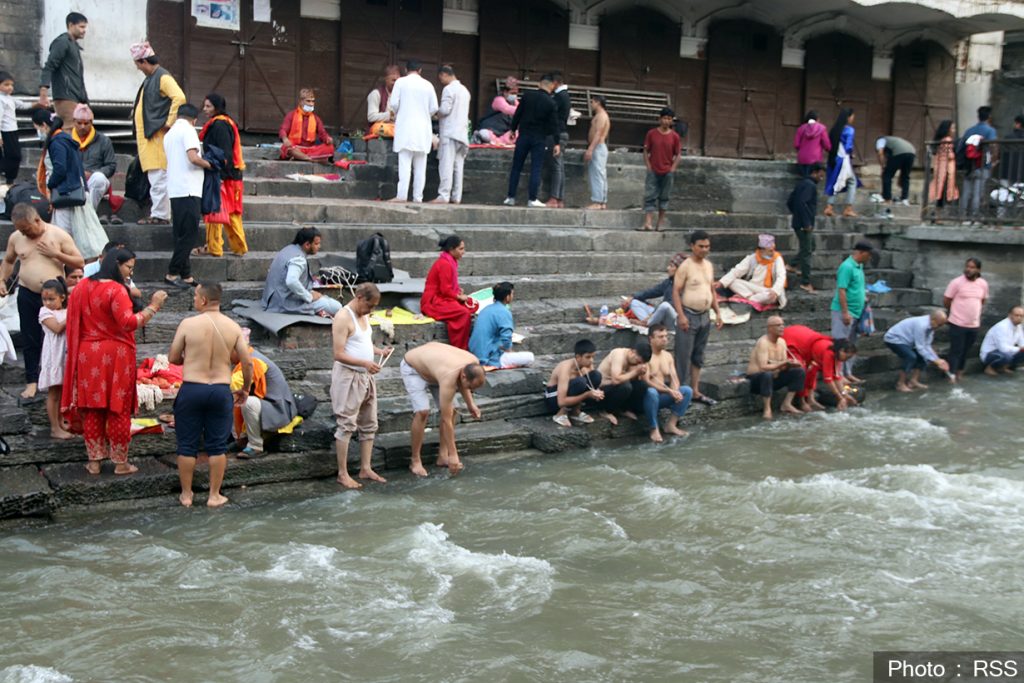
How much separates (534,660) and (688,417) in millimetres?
5245

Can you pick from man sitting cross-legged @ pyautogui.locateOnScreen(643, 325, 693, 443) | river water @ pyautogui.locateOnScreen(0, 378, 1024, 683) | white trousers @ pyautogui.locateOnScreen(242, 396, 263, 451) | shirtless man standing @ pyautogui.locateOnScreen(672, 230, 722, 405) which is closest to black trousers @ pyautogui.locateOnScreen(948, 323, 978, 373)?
shirtless man standing @ pyautogui.locateOnScreen(672, 230, 722, 405)

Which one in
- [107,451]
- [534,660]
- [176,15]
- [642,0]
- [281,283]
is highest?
[642,0]

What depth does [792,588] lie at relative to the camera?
22.1 feet

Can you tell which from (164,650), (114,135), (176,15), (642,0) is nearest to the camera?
(164,650)


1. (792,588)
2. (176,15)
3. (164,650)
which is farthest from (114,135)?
(792,588)

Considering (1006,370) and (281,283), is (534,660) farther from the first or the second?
(1006,370)

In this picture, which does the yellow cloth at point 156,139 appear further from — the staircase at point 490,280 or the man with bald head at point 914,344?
the man with bald head at point 914,344

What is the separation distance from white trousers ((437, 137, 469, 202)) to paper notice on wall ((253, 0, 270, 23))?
3.49 meters

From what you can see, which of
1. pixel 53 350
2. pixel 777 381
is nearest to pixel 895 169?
pixel 777 381

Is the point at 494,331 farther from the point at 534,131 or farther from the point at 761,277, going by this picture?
the point at 761,277

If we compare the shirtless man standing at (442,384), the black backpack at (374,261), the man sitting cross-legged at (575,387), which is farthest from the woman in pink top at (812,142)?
the shirtless man standing at (442,384)

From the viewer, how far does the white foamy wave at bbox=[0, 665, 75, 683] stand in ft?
17.2

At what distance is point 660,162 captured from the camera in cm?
1337

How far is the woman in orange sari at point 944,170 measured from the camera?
50.1ft
